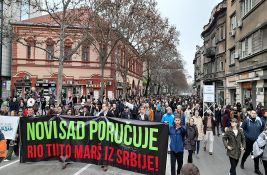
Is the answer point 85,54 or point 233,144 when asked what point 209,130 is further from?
point 85,54

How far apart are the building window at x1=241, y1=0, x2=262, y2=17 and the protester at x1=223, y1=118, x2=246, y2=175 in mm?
16412

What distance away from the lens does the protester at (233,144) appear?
9.20 metres

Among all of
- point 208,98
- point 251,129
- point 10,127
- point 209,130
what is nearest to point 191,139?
point 251,129

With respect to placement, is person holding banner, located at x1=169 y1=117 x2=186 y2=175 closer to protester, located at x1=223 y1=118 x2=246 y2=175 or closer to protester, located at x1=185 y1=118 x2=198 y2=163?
protester, located at x1=223 y1=118 x2=246 y2=175

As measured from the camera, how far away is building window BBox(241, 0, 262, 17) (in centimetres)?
2516

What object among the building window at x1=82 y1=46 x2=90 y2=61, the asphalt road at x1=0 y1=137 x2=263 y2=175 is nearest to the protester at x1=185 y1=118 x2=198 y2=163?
the asphalt road at x1=0 y1=137 x2=263 y2=175

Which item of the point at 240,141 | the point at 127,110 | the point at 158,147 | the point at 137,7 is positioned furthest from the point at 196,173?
the point at 137,7

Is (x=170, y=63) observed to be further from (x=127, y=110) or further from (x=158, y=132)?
(x=158, y=132)

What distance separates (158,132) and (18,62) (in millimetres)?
40557

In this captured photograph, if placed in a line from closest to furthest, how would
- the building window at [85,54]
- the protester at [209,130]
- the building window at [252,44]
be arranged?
the protester at [209,130] < the building window at [252,44] < the building window at [85,54]

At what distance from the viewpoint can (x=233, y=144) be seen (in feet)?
30.4

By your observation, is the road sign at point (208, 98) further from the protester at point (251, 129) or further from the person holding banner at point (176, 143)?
the person holding banner at point (176, 143)

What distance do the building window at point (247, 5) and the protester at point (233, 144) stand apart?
16.4 metres

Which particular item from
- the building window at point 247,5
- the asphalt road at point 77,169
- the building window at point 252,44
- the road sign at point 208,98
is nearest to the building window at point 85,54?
the building window at point 247,5
